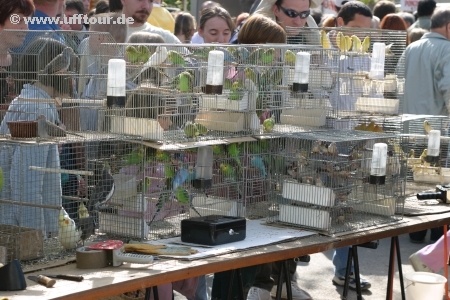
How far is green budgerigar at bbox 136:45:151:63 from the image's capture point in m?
4.02

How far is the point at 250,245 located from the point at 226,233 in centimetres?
13

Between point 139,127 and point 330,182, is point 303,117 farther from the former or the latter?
point 139,127

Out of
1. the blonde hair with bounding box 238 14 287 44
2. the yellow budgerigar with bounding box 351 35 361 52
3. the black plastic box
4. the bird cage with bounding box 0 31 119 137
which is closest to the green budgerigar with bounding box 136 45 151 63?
the bird cage with bounding box 0 31 119 137

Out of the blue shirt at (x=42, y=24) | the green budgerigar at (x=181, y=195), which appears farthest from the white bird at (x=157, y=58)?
the blue shirt at (x=42, y=24)

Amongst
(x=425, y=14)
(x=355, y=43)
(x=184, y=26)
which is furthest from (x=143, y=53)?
(x=425, y=14)

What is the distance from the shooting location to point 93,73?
13.4 ft

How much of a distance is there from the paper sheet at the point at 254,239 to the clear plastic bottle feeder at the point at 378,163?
1.57 feet

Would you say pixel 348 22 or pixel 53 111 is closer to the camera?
pixel 53 111

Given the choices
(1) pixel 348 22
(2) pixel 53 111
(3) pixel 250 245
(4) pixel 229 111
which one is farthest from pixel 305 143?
(1) pixel 348 22

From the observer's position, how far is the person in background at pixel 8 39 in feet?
12.9

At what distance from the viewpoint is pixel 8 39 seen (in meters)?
3.92

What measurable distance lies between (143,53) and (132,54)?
53 millimetres

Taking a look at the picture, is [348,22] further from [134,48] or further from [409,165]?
[134,48]

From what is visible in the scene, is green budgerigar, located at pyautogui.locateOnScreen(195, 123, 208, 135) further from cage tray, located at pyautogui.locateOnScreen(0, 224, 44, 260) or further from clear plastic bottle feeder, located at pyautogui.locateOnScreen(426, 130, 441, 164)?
clear plastic bottle feeder, located at pyautogui.locateOnScreen(426, 130, 441, 164)
